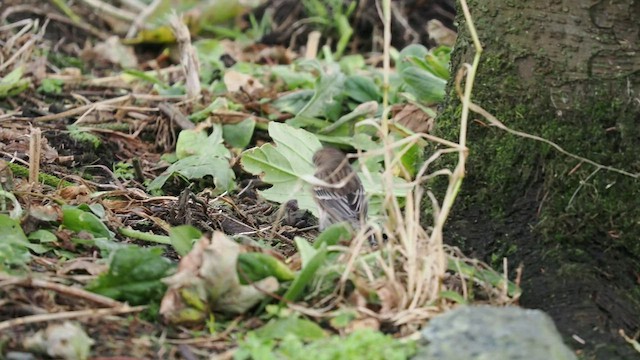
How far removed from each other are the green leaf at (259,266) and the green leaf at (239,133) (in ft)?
8.90

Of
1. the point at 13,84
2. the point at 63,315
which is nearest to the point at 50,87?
the point at 13,84

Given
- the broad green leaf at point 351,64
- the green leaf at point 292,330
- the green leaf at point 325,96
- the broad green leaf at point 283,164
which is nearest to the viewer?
the green leaf at point 292,330

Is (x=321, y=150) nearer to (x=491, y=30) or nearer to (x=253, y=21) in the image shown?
(x=491, y=30)

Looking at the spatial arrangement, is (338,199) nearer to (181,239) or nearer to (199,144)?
(181,239)

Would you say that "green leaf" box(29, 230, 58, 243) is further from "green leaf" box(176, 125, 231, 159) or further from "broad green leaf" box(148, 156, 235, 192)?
"green leaf" box(176, 125, 231, 159)

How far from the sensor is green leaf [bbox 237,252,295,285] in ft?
12.4

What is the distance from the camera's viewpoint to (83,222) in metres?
4.43

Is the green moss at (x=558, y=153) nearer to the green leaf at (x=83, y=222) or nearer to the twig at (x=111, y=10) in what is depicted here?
the green leaf at (x=83, y=222)

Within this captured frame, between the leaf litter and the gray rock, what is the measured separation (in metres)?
0.12

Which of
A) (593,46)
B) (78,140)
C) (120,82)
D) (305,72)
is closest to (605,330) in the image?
(593,46)

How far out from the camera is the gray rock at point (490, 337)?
10.7 feet

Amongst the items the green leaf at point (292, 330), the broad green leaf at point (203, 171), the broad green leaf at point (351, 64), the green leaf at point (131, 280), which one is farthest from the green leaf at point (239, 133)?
the green leaf at point (292, 330)

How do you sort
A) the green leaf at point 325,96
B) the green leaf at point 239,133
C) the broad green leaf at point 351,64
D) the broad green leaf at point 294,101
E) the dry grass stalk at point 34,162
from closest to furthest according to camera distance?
the dry grass stalk at point 34,162 < the green leaf at point 239,133 < the green leaf at point 325,96 < the broad green leaf at point 294,101 < the broad green leaf at point 351,64

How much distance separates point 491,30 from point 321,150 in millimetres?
1437
